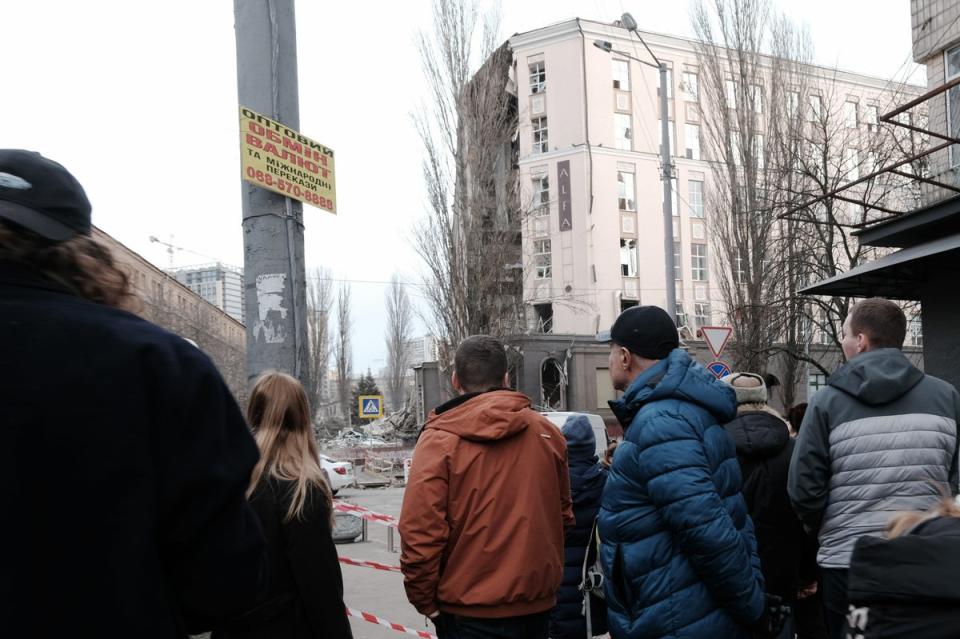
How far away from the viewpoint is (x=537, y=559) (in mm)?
3611

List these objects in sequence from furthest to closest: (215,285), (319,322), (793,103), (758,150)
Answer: (215,285), (319,322), (758,150), (793,103)

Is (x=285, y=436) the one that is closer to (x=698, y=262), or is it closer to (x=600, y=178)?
(x=600, y=178)

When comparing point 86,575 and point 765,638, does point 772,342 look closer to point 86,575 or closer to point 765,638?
point 765,638

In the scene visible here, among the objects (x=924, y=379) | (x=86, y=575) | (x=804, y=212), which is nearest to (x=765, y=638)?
(x=924, y=379)

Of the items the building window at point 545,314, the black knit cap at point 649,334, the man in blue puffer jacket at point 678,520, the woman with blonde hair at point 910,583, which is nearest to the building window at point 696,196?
the building window at point 545,314

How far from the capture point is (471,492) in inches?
141

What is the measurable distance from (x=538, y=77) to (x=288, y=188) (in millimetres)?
41202

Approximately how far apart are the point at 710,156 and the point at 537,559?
27.2 meters

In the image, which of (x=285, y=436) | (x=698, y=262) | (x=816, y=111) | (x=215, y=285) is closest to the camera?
(x=285, y=436)

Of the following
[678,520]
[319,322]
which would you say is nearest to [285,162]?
[678,520]

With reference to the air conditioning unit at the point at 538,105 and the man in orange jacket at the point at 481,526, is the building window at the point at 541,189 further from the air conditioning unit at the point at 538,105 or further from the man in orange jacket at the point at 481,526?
the man in orange jacket at the point at 481,526

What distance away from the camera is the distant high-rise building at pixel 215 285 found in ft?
263

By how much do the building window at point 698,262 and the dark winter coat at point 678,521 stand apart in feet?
140

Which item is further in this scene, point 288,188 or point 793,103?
point 793,103
